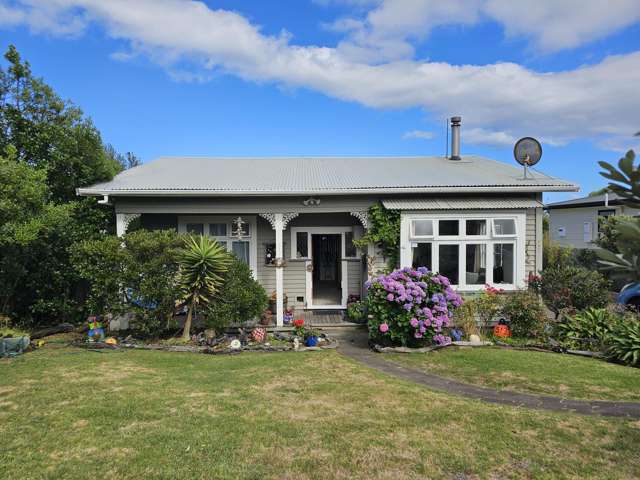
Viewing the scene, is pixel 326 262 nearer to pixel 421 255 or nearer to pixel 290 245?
pixel 290 245

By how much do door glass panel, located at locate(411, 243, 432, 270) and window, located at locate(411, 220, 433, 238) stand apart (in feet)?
0.88

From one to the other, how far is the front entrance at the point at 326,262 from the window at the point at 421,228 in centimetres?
344

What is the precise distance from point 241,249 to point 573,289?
319 inches

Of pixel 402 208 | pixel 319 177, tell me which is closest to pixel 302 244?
pixel 319 177

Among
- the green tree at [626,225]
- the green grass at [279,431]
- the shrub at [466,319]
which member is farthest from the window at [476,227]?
the green tree at [626,225]

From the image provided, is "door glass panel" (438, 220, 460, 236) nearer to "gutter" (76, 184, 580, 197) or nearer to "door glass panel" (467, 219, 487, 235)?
"door glass panel" (467, 219, 487, 235)

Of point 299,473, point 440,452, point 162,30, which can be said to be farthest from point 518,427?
point 162,30

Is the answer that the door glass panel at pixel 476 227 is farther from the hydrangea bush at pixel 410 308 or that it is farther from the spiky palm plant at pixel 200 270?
the spiky palm plant at pixel 200 270

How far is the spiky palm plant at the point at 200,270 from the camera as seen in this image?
837 centimetres

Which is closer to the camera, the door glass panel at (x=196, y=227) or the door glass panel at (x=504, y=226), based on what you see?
the door glass panel at (x=504, y=226)

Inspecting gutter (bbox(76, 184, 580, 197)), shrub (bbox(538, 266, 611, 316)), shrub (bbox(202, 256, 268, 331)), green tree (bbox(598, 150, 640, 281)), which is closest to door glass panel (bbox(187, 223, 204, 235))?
gutter (bbox(76, 184, 580, 197))

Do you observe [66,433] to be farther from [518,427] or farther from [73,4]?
[73,4]

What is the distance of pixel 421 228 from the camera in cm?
980

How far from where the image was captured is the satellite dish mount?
418 inches
